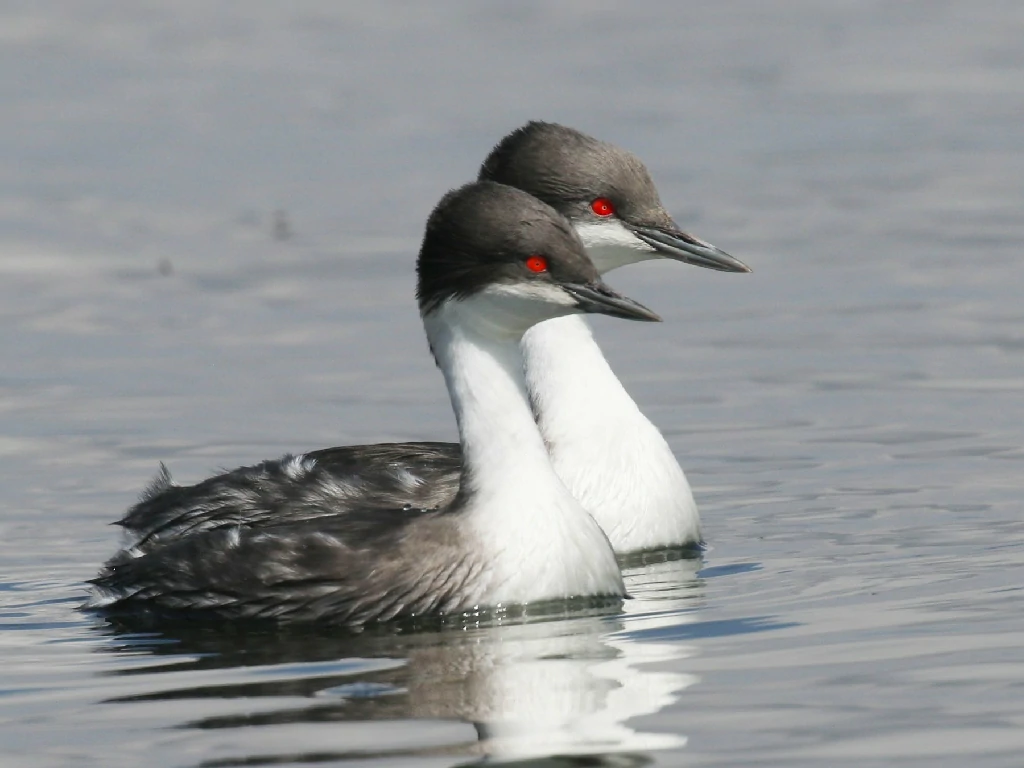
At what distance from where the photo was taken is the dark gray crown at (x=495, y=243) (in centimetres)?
948

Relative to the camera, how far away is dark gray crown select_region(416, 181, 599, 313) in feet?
31.1

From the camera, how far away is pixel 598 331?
15.4 metres

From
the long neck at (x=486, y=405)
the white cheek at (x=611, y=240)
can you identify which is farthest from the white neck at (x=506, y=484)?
the white cheek at (x=611, y=240)

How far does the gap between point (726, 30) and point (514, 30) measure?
2.19 m

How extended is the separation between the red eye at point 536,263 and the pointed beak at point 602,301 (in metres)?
0.11

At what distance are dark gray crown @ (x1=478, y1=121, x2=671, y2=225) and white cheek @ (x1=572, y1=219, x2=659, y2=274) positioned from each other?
59 millimetres

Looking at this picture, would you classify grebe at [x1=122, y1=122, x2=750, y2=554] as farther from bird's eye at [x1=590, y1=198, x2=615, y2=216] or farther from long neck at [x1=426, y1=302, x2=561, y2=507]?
long neck at [x1=426, y1=302, x2=561, y2=507]

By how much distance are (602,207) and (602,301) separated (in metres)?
2.25

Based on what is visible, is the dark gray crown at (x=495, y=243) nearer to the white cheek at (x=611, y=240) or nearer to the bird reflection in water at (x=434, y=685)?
the bird reflection in water at (x=434, y=685)

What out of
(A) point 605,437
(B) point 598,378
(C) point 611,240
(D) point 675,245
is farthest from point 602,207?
(A) point 605,437

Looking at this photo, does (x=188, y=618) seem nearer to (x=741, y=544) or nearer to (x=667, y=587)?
(x=667, y=587)

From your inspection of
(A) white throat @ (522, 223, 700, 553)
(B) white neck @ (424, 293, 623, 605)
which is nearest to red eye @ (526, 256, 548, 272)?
(B) white neck @ (424, 293, 623, 605)

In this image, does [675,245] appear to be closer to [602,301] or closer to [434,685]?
[602,301]

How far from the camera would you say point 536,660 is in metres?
8.66
